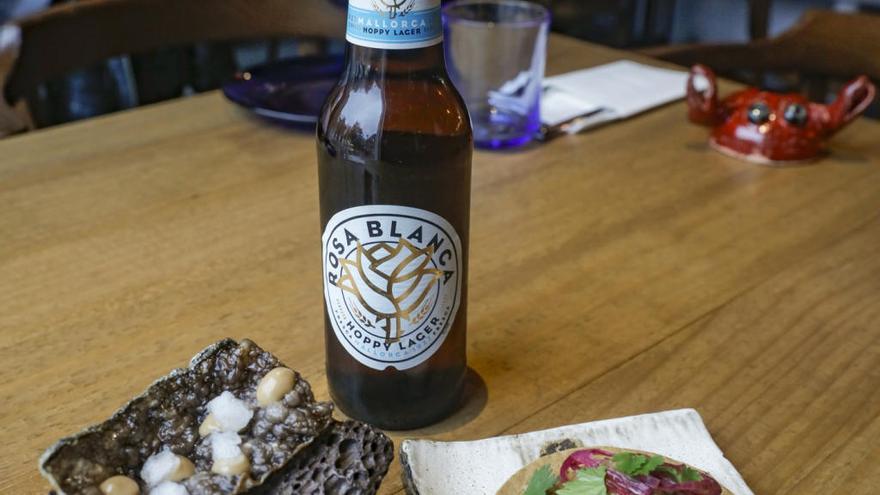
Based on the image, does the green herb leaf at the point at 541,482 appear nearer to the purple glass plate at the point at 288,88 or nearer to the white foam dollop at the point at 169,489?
the white foam dollop at the point at 169,489

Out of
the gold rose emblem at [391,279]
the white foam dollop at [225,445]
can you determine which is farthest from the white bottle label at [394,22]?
the white foam dollop at [225,445]

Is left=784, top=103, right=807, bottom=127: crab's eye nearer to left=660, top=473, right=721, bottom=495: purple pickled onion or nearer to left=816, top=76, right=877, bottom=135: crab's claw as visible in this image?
left=816, top=76, right=877, bottom=135: crab's claw

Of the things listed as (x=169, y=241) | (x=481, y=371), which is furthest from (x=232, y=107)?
(x=481, y=371)

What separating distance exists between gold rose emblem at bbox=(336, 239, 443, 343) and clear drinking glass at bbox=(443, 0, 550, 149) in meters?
0.49

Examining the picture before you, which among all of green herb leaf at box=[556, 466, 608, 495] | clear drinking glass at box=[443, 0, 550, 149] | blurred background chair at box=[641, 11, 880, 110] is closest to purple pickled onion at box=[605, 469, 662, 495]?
green herb leaf at box=[556, 466, 608, 495]

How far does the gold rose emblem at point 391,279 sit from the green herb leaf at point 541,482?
0.37 ft

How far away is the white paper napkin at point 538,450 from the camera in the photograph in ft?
1.63

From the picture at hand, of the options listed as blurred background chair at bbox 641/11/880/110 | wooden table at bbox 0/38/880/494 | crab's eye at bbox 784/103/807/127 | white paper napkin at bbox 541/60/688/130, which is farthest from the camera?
blurred background chair at bbox 641/11/880/110

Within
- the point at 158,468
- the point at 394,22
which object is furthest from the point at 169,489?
the point at 394,22

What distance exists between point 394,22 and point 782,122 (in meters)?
0.62

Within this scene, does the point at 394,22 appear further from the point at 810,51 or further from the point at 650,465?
the point at 810,51

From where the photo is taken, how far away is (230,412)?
0.44 meters

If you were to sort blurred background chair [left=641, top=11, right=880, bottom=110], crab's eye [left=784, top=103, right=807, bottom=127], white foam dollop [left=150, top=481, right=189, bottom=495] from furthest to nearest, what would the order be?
blurred background chair [left=641, top=11, right=880, bottom=110]
crab's eye [left=784, top=103, right=807, bottom=127]
white foam dollop [left=150, top=481, right=189, bottom=495]

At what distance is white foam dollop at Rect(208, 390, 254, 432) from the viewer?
17.2 inches
